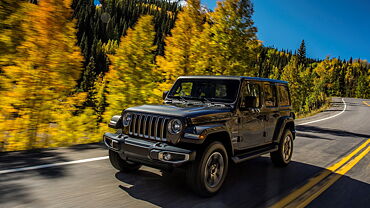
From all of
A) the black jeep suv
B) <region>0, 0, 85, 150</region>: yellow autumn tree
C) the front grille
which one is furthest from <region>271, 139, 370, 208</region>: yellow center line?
<region>0, 0, 85, 150</region>: yellow autumn tree

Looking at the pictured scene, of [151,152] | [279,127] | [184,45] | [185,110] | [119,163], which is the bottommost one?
[119,163]

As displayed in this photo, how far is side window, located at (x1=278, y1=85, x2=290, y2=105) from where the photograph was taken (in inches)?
266

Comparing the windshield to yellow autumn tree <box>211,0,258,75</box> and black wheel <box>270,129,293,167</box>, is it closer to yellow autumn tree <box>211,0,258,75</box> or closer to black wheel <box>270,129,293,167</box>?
black wheel <box>270,129,293,167</box>

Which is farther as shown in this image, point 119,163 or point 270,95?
point 270,95

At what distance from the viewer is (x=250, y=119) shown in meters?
5.34

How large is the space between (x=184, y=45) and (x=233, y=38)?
3.77 m

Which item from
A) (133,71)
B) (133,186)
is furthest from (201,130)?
(133,71)

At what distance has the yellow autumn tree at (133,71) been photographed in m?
12.3

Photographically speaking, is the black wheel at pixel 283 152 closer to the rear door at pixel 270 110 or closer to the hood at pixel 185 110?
the rear door at pixel 270 110

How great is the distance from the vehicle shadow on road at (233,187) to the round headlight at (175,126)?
26.5 inches

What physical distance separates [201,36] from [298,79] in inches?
1707

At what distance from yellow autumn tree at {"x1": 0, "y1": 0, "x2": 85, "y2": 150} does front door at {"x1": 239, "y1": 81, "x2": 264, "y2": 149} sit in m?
5.95

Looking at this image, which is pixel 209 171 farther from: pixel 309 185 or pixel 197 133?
pixel 309 185

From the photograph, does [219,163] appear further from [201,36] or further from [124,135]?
[201,36]
